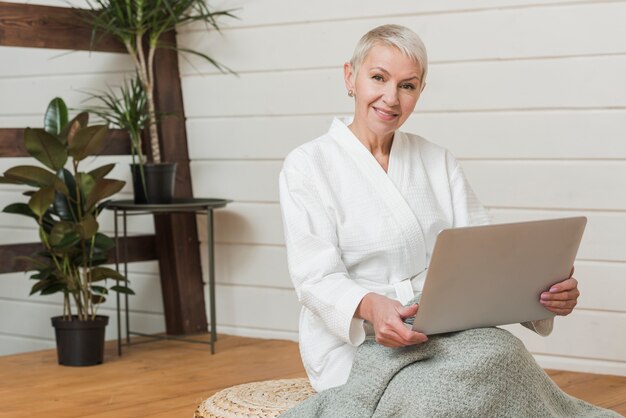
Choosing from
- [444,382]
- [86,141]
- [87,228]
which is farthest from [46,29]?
[444,382]

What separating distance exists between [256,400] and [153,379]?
46.0 inches

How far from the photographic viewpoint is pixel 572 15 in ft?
10.4

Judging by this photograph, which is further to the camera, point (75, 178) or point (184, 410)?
point (75, 178)

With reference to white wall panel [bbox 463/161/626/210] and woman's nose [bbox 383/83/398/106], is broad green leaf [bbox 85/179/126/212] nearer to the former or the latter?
white wall panel [bbox 463/161/626/210]

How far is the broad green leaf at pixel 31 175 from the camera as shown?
10.9 ft

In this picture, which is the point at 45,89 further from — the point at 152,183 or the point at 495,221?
the point at 495,221

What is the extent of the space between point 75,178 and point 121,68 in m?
0.83

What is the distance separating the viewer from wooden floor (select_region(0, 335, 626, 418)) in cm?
289

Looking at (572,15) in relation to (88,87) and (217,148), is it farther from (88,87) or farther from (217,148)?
(88,87)

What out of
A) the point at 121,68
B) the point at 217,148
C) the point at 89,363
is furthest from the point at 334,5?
the point at 89,363

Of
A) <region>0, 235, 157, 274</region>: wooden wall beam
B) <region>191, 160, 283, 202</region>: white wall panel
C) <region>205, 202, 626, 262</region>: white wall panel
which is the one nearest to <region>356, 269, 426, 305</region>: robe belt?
<region>205, 202, 626, 262</region>: white wall panel

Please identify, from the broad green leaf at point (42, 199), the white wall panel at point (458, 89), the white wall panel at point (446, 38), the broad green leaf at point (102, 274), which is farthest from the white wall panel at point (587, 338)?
the broad green leaf at point (42, 199)

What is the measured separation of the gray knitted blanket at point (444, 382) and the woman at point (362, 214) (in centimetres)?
13

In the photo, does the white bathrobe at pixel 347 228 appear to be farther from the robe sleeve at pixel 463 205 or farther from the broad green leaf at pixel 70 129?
the broad green leaf at pixel 70 129
